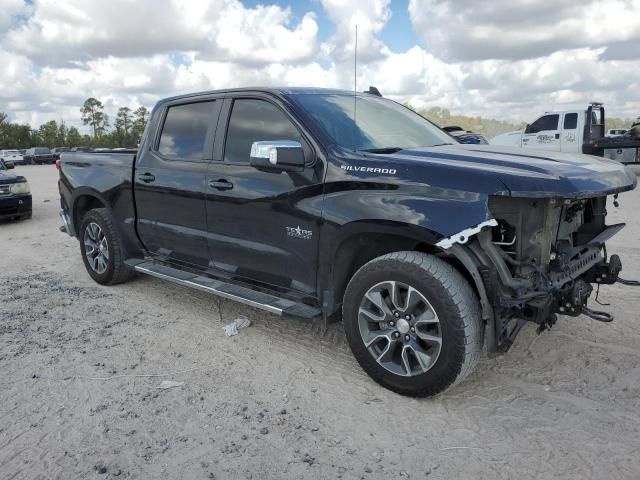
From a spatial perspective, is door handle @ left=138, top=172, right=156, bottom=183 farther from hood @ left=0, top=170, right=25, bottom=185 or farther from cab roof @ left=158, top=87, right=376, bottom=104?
hood @ left=0, top=170, right=25, bottom=185

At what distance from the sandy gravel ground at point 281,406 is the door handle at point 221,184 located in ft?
3.94

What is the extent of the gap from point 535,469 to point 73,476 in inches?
88.9

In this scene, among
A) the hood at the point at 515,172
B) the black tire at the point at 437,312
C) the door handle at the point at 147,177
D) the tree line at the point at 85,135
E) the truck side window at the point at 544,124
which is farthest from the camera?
the tree line at the point at 85,135

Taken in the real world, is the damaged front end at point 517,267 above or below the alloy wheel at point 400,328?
above

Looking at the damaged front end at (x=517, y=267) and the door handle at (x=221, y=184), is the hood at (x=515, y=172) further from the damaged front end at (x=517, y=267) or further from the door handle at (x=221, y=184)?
the door handle at (x=221, y=184)

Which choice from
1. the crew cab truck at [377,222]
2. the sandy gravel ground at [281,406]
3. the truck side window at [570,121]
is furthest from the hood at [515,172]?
the truck side window at [570,121]

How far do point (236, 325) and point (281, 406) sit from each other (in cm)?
137

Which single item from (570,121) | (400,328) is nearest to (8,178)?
(400,328)

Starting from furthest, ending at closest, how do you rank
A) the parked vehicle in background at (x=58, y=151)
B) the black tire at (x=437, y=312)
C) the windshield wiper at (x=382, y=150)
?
1. the parked vehicle in background at (x=58, y=151)
2. the windshield wiper at (x=382, y=150)
3. the black tire at (x=437, y=312)

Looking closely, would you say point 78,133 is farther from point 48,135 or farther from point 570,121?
point 570,121

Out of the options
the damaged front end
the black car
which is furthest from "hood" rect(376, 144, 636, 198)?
the black car

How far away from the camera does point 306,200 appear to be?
366cm

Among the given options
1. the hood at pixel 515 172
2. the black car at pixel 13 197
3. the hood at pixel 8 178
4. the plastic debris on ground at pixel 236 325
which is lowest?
the plastic debris on ground at pixel 236 325

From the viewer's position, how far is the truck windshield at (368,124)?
12.4 feet
